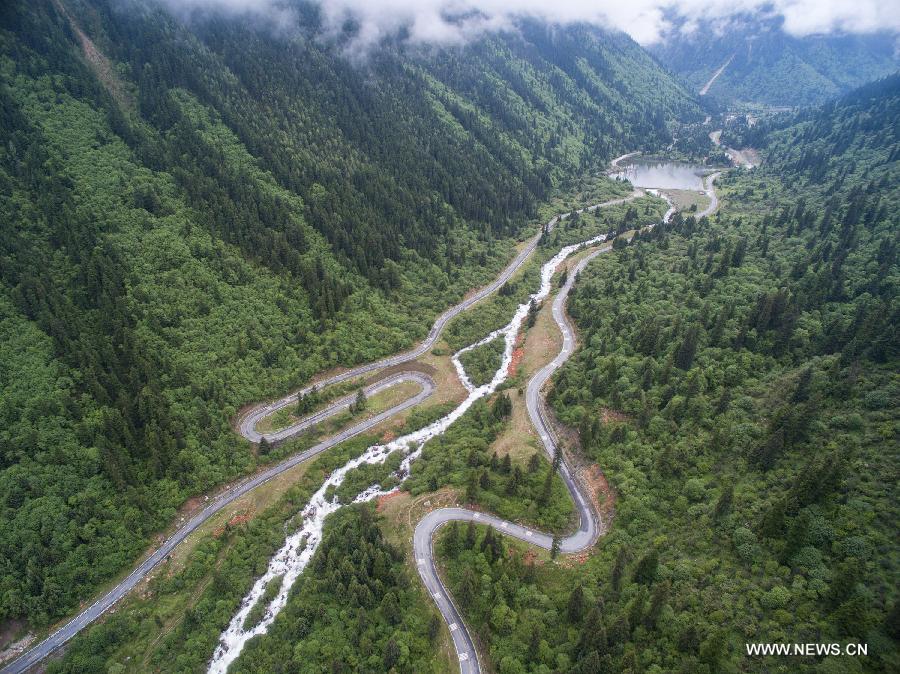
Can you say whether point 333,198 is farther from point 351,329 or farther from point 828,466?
point 828,466

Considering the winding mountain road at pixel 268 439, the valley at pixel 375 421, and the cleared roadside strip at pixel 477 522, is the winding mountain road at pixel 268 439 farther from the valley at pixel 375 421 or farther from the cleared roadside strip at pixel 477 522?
the cleared roadside strip at pixel 477 522

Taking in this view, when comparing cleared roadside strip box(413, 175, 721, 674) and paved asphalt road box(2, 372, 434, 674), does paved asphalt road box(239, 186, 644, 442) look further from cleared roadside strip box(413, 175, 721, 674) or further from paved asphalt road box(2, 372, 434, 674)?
cleared roadside strip box(413, 175, 721, 674)

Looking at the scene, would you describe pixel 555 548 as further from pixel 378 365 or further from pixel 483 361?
pixel 378 365

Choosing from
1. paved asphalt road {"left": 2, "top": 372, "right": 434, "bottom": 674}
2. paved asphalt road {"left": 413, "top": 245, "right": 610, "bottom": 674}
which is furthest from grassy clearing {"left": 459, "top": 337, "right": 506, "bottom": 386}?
paved asphalt road {"left": 413, "top": 245, "right": 610, "bottom": 674}

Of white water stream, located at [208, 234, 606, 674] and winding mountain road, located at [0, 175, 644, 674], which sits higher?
winding mountain road, located at [0, 175, 644, 674]

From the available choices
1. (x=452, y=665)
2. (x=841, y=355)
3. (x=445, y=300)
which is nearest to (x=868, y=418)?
(x=841, y=355)

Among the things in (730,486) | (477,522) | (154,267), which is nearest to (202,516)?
(477,522)

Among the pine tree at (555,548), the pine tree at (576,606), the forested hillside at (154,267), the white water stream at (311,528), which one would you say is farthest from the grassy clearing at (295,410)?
the pine tree at (576,606)
